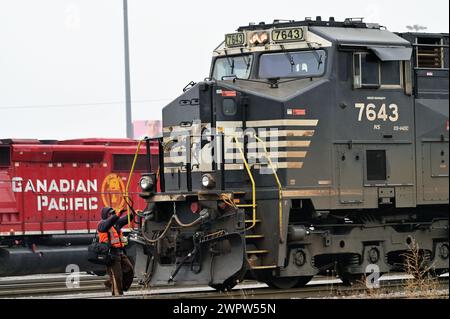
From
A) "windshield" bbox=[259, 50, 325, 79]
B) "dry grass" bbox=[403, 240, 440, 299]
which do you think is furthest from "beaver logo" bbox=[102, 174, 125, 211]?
"dry grass" bbox=[403, 240, 440, 299]

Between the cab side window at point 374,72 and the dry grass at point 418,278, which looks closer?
the dry grass at point 418,278

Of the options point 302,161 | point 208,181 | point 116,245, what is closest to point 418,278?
point 302,161

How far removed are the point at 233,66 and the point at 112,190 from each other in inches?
332

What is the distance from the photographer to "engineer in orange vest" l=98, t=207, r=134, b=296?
17891mm

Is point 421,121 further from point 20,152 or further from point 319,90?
point 20,152

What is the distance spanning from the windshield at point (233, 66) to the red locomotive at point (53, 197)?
6.02 m

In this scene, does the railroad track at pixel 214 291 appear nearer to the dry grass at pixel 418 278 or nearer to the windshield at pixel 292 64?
the dry grass at pixel 418 278

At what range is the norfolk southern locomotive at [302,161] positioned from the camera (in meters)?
17.1

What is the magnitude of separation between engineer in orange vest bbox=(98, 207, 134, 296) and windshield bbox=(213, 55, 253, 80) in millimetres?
3080

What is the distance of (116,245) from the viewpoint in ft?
59.3

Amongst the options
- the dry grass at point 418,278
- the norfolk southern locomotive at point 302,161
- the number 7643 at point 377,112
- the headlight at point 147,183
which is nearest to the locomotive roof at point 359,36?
the norfolk southern locomotive at point 302,161

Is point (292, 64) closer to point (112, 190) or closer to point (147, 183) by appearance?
point (147, 183)

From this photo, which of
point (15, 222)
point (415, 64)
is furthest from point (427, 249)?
point (15, 222)
